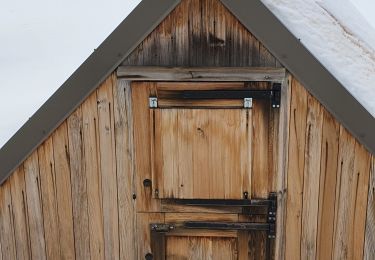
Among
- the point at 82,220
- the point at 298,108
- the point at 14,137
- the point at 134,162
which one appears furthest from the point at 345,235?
the point at 14,137

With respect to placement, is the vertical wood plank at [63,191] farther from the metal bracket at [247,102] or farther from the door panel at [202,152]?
the metal bracket at [247,102]

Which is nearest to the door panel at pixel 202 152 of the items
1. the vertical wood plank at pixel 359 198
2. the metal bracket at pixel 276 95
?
the metal bracket at pixel 276 95

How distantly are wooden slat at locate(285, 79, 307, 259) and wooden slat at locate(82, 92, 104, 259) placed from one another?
1294 mm

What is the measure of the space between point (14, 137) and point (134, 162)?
0.81 metres

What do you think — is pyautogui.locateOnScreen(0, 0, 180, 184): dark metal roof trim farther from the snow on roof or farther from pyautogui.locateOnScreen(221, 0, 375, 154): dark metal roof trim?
the snow on roof

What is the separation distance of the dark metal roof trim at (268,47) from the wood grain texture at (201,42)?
0.22 ft

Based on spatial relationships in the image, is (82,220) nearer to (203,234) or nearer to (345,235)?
(203,234)

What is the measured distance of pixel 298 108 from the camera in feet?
12.3

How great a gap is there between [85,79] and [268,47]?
3.84 ft

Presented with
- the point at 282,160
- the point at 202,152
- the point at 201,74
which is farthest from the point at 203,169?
the point at 201,74

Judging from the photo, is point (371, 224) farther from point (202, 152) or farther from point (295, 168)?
point (202, 152)

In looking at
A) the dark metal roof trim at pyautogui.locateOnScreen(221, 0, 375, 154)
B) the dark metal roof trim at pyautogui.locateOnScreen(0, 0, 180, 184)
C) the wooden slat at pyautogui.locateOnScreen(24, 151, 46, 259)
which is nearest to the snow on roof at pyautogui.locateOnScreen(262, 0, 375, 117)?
the dark metal roof trim at pyautogui.locateOnScreen(221, 0, 375, 154)

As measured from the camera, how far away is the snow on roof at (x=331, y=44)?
12.2 feet

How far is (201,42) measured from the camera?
12.2ft
